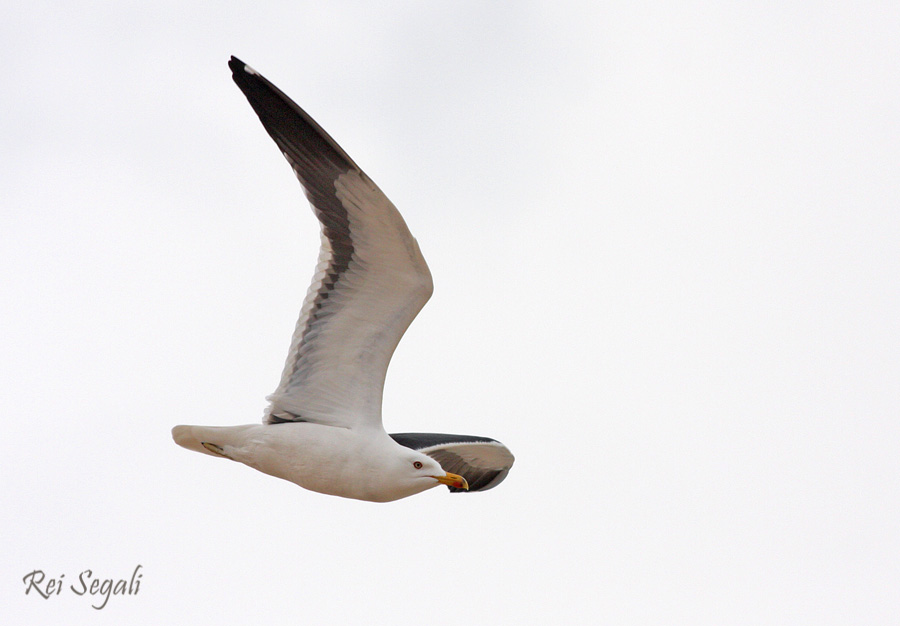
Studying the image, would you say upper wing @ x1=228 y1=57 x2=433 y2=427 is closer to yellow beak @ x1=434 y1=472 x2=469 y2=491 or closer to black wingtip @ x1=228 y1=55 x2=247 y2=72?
black wingtip @ x1=228 y1=55 x2=247 y2=72

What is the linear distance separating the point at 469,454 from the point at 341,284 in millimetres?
3401

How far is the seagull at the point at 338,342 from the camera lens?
33.0 ft

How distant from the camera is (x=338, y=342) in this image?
10695mm

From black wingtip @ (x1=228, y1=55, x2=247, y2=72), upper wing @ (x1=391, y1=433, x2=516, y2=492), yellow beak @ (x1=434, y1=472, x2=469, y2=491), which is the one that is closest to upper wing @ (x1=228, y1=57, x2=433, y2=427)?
black wingtip @ (x1=228, y1=55, x2=247, y2=72)

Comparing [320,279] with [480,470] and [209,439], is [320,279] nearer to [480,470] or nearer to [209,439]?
[209,439]

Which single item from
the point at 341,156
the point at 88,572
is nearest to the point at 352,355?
the point at 341,156

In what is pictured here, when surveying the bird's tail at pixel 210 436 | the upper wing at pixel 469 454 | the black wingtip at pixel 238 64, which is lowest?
the bird's tail at pixel 210 436

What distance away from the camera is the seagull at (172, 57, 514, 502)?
33.0ft

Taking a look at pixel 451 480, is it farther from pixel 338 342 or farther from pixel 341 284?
pixel 341 284

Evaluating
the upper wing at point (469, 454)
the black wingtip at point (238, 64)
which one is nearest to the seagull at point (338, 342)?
the black wingtip at point (238, 64)

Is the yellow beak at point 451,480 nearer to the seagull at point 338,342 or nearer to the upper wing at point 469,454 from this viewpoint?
the seagull at point 338,342

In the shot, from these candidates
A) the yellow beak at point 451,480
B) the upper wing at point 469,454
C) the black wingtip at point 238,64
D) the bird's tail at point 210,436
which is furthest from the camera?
the upper wing at point 469,454

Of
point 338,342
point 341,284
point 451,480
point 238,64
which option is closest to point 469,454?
point 451,480

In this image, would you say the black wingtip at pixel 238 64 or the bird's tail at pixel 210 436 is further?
the bird's tail at pixel 210 436
